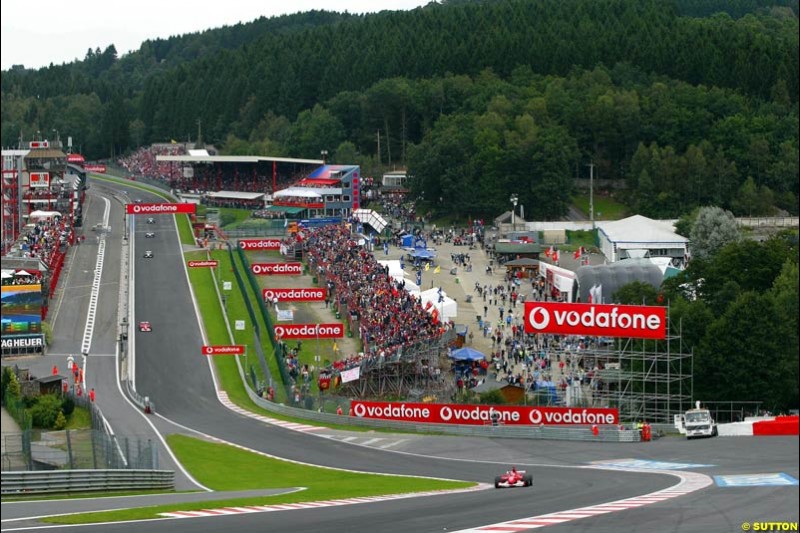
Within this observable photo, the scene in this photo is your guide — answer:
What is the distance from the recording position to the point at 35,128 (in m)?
63.2

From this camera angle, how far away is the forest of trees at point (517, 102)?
12744 centimetres

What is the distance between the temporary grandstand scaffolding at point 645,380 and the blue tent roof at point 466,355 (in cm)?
694

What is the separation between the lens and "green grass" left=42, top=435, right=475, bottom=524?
30.5m

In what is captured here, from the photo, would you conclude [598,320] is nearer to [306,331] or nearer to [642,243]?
[306,331]

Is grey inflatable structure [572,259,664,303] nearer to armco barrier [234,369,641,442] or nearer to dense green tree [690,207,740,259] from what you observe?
dense green tree [690,207,740,259]

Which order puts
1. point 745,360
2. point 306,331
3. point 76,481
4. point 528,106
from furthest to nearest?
point 528,106, point 306,331, point 745,360, point 76,481

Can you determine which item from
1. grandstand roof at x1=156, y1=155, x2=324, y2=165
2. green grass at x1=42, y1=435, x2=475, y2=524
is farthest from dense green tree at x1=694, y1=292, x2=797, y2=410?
grandstand roof at x1=156, y1=155, x2=324, y2=165

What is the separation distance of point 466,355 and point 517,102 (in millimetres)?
87224

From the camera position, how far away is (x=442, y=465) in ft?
153

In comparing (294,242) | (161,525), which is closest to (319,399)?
(161,525)

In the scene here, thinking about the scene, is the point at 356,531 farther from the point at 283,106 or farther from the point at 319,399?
the point at 283,106

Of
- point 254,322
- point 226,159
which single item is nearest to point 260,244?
point 254,322

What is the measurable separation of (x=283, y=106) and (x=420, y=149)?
5536 cm

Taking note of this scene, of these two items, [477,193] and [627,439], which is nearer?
[627,439]
